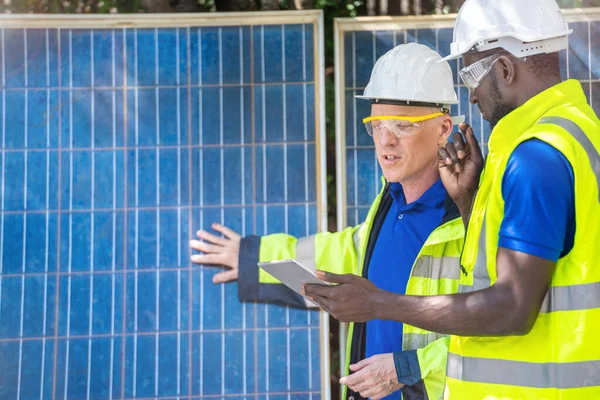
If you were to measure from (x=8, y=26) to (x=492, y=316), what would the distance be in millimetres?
3545

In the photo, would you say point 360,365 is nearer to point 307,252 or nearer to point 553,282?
point 307,252

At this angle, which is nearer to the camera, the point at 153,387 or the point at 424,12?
the point at 153,387

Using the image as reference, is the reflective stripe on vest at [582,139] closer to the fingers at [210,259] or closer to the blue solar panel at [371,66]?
the blue solar panel at [371,66]

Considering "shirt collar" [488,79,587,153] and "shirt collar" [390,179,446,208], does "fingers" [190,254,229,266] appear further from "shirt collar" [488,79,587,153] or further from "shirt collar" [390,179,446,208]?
"shirt collar" [488,79,587,153]

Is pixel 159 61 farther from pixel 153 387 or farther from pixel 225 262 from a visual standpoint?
pixel 153 387

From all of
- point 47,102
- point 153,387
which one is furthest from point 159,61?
point 153,387

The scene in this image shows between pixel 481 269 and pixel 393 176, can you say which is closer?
pixel 481 269

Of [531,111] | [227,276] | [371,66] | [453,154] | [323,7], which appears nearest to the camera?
[531,111]

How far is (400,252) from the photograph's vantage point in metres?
3.89

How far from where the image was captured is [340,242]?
4.50 m

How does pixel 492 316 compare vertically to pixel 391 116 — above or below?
below

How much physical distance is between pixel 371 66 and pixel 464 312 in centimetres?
262

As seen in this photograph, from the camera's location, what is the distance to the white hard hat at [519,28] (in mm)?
2662

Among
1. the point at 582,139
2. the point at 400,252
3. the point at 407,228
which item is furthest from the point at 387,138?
the point at 582,139
